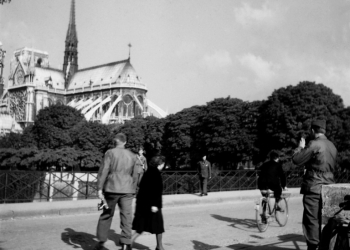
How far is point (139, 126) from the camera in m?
72.2

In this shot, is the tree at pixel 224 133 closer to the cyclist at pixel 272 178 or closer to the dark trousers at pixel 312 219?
the cyclist at pixel 272 178

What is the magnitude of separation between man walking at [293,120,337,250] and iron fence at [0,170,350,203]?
10.4 metres

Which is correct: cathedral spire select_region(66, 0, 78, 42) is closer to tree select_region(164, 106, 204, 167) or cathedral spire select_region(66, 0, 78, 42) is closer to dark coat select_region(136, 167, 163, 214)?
tree select_region(164, 106, 204, 167)

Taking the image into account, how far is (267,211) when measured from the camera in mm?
9930

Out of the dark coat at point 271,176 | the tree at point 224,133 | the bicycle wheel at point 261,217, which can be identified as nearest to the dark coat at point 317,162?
the bicycle wheel at point 261,217

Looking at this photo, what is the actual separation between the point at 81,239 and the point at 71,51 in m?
134

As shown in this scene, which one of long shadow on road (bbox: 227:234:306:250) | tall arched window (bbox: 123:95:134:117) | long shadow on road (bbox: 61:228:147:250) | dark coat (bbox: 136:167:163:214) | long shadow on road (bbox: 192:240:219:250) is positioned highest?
tall arched window (bbox: 123:95:134:117)

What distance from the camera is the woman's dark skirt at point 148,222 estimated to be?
6.53m

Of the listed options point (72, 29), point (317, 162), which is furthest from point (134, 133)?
point (72, 29)

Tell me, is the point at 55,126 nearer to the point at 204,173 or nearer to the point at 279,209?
the point at 204,173

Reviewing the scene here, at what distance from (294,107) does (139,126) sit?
117 ft

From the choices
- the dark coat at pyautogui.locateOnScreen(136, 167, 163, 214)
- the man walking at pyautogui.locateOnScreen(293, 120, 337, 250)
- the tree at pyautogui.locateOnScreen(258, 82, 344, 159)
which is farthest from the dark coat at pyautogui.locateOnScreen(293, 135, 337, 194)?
the tree at pyautogui.locateOnScreen(258, 82, 344, 159)

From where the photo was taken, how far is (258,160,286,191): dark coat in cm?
1009

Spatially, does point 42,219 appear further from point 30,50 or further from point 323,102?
point 30,50
